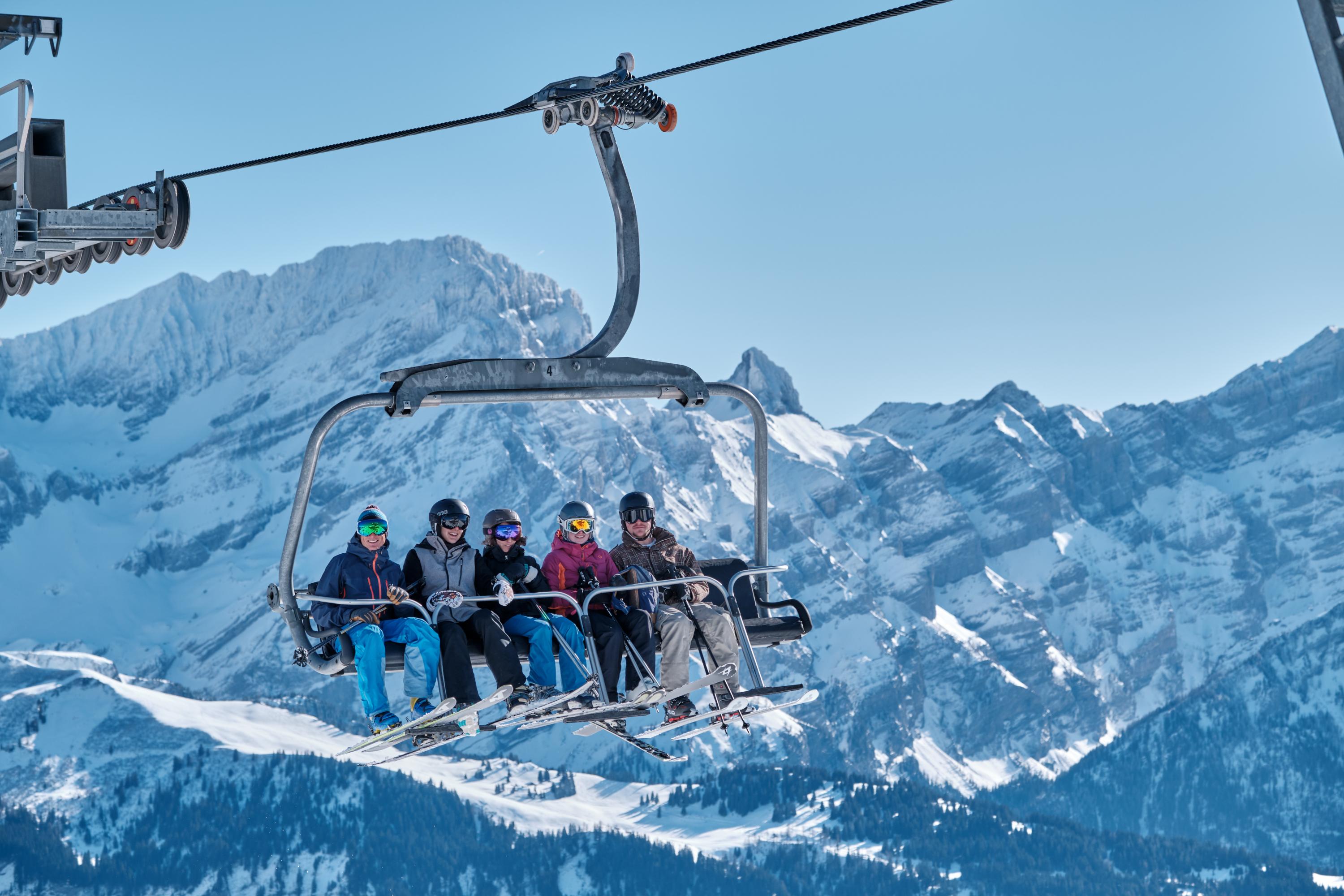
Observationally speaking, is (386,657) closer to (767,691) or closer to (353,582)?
(353,582)

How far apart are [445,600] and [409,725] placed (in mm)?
1158

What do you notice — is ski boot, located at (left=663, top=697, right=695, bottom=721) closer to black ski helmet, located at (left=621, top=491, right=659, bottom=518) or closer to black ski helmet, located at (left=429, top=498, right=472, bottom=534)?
black ski helmet, located at (left=621, top=491, right=659, bottom=518)

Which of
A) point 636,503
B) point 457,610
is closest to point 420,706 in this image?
point 457,610

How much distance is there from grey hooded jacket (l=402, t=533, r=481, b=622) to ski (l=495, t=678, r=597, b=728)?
1.35 m

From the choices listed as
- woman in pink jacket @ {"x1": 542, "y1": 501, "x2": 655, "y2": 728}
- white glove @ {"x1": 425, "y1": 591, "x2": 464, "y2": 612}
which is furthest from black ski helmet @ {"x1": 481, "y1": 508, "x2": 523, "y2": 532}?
white glove @ {"x1": 425, "y1": 591, "x2": 464, "y2": 612}

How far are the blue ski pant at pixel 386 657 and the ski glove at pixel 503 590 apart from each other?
0.59 metres

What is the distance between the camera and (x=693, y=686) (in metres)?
13.6

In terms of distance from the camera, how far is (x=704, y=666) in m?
14.9

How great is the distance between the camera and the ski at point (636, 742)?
13617mm

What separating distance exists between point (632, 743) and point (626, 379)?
4.47 m

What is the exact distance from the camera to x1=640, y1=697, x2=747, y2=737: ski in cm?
1359

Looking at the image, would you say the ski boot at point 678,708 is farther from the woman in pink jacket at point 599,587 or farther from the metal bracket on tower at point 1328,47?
the metal bracket on tower at point 1328,47

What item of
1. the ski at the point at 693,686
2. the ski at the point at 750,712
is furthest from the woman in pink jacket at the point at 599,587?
the ski at the point at 750,712

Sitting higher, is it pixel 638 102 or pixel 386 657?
pixel 638 102
